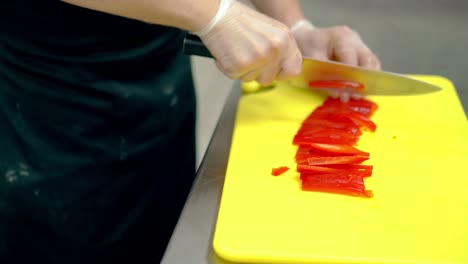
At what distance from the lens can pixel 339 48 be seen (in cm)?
98

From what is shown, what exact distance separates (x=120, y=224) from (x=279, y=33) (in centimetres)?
45

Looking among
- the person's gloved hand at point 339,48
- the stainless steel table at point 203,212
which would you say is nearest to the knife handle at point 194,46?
the stainless steel table at point 203,212

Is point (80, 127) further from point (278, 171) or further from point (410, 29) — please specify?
point (410, 29)

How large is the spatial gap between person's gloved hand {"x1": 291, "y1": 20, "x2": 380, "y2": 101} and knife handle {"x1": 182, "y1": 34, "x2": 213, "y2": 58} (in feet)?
0.82

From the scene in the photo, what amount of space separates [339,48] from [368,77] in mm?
95

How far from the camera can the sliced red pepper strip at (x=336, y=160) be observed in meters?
0.77

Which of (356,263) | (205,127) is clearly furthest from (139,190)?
(205,127)

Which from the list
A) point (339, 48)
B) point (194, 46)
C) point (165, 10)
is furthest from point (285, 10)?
point (165, 10)

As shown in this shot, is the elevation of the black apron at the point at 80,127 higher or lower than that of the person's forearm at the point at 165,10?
lower

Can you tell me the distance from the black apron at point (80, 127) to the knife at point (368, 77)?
25 centimetres

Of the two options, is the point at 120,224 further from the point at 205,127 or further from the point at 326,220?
the point at 205,127

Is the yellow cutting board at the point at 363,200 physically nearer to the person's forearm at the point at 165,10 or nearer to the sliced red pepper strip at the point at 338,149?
the sliced red pepper strip at the point at 338,149

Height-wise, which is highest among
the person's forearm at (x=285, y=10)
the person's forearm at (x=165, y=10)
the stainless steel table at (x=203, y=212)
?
the person's forearm at (x=165, y=10)

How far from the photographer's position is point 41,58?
0.86 m
